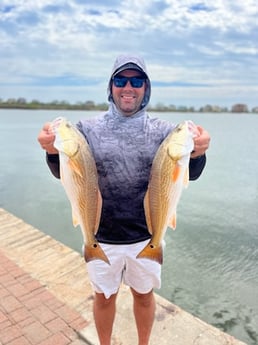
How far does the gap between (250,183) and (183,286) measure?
654 cm

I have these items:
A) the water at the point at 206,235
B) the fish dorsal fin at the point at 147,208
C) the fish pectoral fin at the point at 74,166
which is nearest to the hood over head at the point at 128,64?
the fish pectoral fin at the point at 74,166

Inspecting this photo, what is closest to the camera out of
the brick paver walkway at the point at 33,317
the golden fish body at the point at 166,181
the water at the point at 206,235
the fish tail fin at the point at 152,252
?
the golden fish body at the point at 166,181

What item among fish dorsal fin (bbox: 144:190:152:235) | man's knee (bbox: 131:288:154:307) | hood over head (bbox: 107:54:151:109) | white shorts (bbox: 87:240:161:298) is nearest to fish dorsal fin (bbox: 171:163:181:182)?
fish dorsal fin (bbox: 144:190:152:235)

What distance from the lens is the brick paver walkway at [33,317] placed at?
2.55 metres

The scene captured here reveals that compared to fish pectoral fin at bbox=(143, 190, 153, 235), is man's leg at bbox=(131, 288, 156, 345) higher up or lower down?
lower down

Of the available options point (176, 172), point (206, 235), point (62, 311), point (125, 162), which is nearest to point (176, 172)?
point (176, 172)

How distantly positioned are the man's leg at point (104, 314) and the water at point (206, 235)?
159 centimetres

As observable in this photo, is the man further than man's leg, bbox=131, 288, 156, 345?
No

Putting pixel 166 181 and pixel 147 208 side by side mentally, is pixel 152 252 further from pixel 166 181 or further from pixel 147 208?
pixel 166 181

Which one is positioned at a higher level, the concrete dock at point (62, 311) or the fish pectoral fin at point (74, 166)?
the fish pectoral fin at point (74, 166)

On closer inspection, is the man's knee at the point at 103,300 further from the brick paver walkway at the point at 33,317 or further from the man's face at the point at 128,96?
the man's face at the point at 128,96

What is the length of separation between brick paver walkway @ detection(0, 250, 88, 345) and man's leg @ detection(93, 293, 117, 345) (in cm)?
31

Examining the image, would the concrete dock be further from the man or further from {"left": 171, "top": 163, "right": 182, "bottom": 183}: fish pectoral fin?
{"left": 171, "top": 163, "right": 182, "bottom": 183}: fish pectoral fin

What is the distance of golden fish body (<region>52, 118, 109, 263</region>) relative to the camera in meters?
1.70
